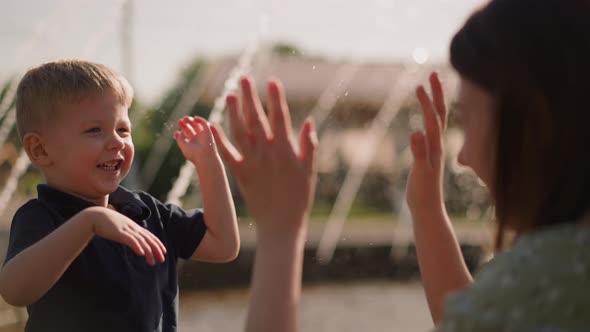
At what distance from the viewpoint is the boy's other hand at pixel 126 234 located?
5.87ft

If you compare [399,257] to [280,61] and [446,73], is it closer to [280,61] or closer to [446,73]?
[446,73]

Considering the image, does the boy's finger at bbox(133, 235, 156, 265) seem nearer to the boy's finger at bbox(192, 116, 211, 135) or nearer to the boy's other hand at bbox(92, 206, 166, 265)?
the boy's other hand at bbox(92, 206, 166, 265)

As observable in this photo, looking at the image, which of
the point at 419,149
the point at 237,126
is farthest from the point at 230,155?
the point at 419,149

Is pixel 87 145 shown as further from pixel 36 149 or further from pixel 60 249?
pixel 60 249

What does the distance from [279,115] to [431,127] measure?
0.77 metres

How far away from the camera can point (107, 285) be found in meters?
2.01

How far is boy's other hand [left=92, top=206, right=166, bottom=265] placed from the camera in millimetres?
1789

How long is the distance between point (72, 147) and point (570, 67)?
3.95 feet

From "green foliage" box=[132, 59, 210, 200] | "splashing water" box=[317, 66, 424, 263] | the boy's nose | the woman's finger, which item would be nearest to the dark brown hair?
the woman's finger

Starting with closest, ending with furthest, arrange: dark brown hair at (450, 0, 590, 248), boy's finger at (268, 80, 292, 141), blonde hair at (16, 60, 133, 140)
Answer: boy's finger at (268, 80, 292, 141), dark brown hair at (450, 0, 590, 248), blonde hair at (16, 60, 133, 140)

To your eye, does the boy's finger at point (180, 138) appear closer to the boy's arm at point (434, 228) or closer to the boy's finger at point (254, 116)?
the boy's arm at point (434, 228)

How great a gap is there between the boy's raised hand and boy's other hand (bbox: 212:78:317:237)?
67cm

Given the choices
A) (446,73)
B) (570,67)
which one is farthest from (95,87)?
(446,73)

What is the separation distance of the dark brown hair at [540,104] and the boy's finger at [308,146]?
0.41 m
